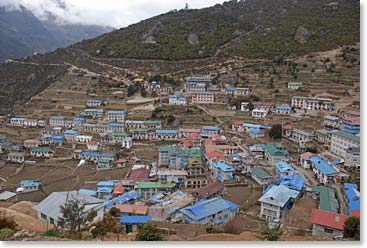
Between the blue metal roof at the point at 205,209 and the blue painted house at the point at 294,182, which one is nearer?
the blue metal roof at the point at 205,209

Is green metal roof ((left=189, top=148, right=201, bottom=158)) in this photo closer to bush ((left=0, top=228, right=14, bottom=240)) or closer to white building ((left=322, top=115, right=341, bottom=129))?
white building ((left=322, top=115, right=341, bottom=129))

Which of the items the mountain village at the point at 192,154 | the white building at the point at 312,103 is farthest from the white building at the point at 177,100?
the white building at the point at 312,103

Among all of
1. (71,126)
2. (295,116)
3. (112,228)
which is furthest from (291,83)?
(112,228)

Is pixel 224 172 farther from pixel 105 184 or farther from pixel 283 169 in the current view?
pixel 105 184

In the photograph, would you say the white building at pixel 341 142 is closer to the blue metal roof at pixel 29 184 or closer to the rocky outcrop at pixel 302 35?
the blue metal roof at pixel 29 184

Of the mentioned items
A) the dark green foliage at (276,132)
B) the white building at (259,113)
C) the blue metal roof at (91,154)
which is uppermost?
the white building at (259,113)

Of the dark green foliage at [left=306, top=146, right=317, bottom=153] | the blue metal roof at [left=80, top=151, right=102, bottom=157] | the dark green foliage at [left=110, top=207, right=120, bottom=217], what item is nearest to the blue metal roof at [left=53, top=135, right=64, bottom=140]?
the blue metal roof at [left=80, top=151, right=102, bottom=157]
